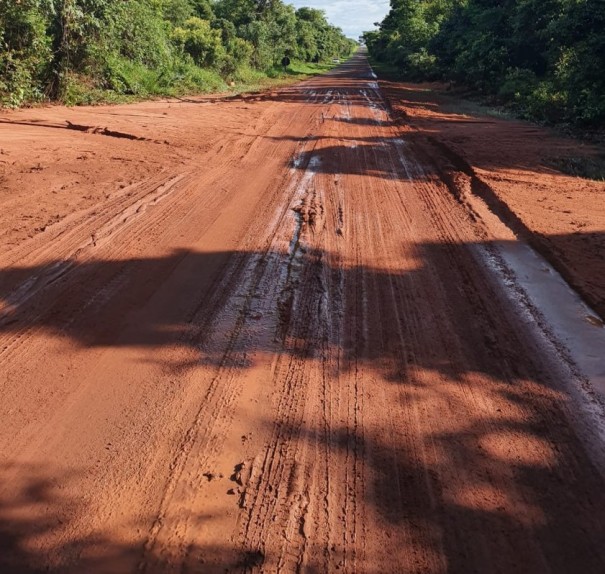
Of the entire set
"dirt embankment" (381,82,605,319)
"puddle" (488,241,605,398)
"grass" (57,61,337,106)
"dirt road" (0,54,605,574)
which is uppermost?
"grass" (57,61,337,106)

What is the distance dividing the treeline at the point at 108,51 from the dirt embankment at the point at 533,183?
456 inches

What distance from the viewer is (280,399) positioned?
3.57 metres

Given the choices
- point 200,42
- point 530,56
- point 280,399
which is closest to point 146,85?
point 200,42

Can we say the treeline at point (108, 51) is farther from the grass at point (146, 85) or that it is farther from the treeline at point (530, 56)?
the treeline at point (530, 56)

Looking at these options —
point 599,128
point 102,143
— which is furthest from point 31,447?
point 599,128

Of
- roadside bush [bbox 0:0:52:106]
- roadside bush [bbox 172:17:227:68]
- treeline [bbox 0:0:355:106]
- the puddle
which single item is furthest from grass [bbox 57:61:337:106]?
the puddle

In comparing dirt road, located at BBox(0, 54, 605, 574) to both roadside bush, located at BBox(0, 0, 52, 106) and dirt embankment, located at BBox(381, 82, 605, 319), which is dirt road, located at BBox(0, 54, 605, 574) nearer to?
dirt embankment, located at BBox(381, 82, 605, 319)

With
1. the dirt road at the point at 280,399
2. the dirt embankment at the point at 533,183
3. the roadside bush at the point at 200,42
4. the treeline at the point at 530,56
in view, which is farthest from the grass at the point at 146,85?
the treeline at the point at 530,56

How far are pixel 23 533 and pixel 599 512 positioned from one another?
3.00 m

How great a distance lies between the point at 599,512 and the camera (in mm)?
2752

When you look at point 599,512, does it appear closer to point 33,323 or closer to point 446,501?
point 446,501

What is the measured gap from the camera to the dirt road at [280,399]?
2.56 m

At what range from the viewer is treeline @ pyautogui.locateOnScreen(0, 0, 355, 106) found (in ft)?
51.4

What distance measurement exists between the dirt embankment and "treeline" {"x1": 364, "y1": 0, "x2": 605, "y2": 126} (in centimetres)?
181
